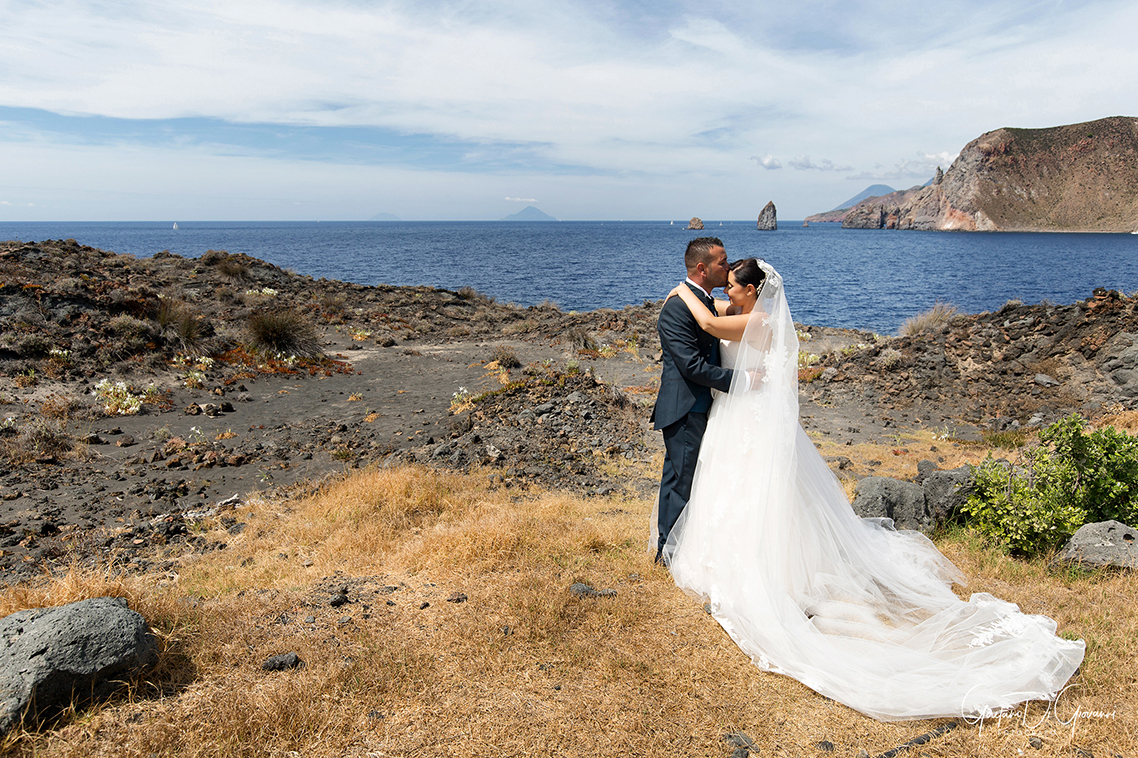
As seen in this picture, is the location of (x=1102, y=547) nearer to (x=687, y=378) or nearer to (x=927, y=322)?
(x=687, y=378)

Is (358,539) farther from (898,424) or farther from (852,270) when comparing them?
(852,270)

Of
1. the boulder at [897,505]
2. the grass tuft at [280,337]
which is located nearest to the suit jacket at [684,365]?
the boulder at [897,505]

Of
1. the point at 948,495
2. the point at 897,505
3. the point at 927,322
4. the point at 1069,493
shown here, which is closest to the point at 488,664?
the point at 897,505

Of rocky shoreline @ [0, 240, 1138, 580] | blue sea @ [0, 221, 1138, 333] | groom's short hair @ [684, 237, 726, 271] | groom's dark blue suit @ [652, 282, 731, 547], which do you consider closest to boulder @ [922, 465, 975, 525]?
groom's dark blue suit @ [652, 282, 731, 547]

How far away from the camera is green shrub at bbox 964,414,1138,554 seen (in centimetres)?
541

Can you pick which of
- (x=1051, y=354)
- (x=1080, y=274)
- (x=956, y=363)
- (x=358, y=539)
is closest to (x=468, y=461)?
(x=358, y=539)

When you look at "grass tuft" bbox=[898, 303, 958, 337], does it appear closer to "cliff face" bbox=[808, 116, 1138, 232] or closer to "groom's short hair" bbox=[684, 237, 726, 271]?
"groom's short hair" bbox=[684, 237, 726, 271]

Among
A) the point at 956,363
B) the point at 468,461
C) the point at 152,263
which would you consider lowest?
the point at 468,461

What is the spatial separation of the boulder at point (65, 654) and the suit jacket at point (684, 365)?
3.98 metres

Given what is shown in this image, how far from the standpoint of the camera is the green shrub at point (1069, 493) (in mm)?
5406

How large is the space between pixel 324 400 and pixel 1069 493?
13.0m

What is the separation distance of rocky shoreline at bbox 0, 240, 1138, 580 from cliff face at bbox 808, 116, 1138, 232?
158387 millimetres

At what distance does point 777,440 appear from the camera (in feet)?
15.4

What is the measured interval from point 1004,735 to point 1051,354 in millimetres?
13606
